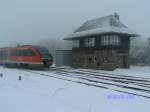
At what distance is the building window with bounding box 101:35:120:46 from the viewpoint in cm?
3112

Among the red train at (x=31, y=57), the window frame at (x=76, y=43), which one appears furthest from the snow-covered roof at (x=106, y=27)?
the red train at (x=31, y=57)

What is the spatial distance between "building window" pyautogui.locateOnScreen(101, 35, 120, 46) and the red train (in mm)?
7648

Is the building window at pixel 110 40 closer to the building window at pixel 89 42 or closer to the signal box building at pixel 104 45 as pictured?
the signal box building at pixel 104 45

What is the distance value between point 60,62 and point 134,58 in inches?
559

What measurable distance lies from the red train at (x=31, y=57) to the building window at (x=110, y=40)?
25.1 ft

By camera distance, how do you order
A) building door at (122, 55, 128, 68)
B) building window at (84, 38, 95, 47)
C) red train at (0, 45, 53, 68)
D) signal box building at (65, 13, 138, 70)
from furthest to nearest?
building window at (84, 38, 95, 47), building door at (122, 55, 128, 68), signal box building at (65, 13, 138, 70), red train at (0, 45, 53, 68)

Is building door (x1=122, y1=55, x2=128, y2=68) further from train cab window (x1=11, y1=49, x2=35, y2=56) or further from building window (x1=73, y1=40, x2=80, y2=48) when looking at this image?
train cab window (x1=11, y1=49, x2=35, y2=56)

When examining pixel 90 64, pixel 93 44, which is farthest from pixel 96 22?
pixel 90 64

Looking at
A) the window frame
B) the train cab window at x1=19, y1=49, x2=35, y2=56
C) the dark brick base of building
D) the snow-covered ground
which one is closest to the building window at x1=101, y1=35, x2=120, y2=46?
the dark brick base of building

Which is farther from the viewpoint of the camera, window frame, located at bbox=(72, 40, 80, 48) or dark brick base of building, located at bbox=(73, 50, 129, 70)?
window frame, located at bbox=(72, 40, 80, 48)

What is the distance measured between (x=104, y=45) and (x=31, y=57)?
10.0 metres

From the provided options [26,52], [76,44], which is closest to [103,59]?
[76,44]

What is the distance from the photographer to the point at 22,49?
94.9 feet

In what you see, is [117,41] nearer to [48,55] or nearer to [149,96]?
[48,55]
